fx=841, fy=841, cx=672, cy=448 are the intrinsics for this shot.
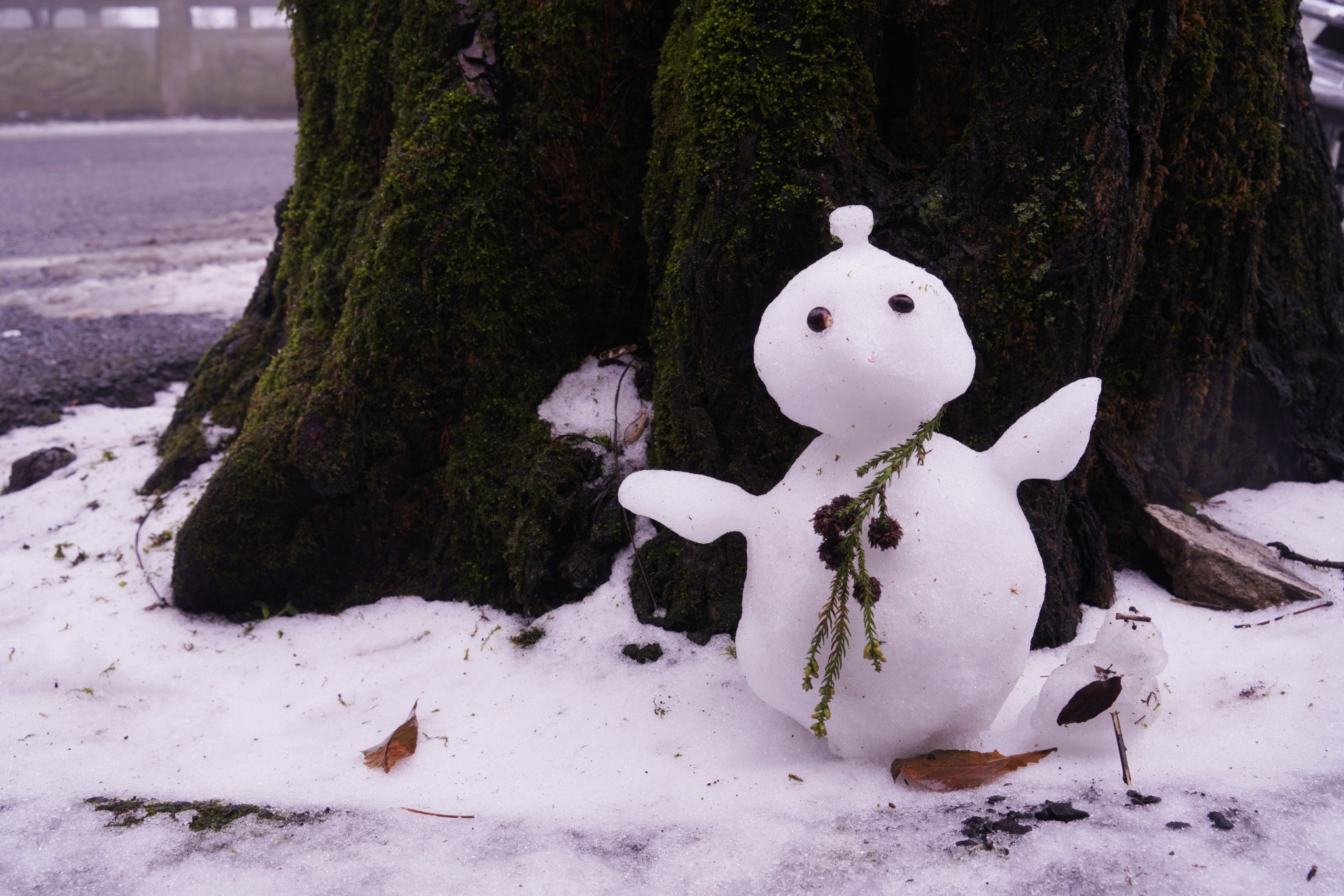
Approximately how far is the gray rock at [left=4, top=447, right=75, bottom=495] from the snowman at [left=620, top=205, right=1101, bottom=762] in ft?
13.7

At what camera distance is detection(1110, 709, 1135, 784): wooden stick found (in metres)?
1.96

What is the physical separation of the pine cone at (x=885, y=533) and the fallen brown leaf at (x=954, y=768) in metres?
0.57

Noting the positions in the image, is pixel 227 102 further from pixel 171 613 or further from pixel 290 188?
pixel 171 613

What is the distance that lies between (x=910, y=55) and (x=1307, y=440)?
235cm

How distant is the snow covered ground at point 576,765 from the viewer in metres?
1.80

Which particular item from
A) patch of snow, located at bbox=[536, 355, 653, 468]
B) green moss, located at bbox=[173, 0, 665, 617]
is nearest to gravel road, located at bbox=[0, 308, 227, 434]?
green moss, located at bbox=[173, 0, 665, 617]

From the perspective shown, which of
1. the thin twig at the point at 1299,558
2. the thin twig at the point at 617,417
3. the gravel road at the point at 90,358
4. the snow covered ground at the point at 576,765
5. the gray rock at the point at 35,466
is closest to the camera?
the snow covered ground at the point at 576,765

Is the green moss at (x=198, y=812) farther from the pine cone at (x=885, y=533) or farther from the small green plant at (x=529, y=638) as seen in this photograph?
the pine cone at (x=885, y=533)

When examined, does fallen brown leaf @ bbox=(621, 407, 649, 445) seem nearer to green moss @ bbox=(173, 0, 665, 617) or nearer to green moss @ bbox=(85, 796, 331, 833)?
green moss @ bbox=(173, 0, 665, 617)

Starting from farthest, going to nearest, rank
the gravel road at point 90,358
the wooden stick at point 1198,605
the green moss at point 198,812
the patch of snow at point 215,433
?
1. the gravel road at point 90,358
2. the patch of snow at point 215,433
3. the wooden stick at point 1198,605
4. the green moss at point 198,812

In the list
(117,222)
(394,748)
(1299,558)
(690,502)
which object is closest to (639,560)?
(690,502)

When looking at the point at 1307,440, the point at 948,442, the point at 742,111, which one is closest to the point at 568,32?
the point at 742,111

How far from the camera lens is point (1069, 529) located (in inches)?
105

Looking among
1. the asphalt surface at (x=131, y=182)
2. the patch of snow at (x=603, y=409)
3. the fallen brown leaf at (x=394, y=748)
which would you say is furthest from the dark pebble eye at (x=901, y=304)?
the asphalt surface at (x=131, y=182)
